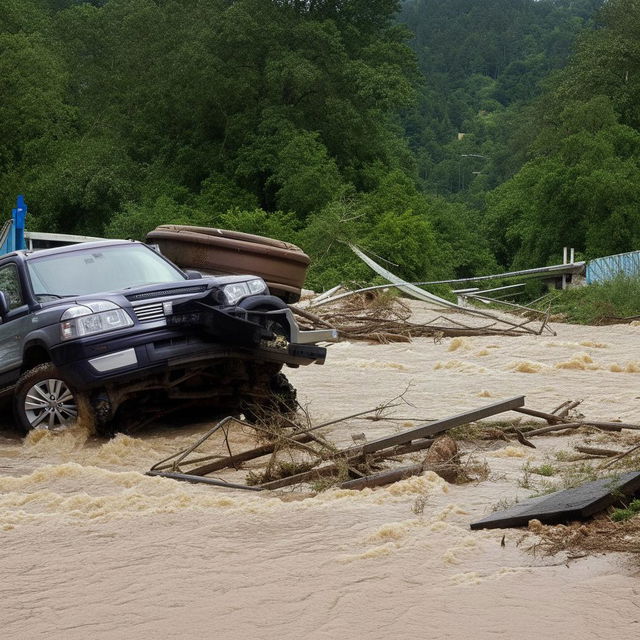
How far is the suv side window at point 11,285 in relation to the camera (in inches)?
465

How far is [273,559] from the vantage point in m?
6.96

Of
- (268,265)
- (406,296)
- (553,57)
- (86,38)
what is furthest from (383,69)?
(553,57)

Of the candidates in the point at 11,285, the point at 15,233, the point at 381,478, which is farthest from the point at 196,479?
the point at 15,233

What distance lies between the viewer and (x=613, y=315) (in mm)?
25750

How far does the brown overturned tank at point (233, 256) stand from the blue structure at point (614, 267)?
11.8 m

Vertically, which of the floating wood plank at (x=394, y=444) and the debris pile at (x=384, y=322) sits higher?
the floating wood plank at (x=394, y=444)

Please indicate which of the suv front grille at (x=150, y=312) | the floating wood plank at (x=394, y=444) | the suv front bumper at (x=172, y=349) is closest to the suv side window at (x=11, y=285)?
the suv front bumper at (x=172, y=349)

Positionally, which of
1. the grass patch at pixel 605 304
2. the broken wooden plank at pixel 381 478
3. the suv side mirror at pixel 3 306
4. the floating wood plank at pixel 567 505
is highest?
the suv side mirror at pixel 3 306

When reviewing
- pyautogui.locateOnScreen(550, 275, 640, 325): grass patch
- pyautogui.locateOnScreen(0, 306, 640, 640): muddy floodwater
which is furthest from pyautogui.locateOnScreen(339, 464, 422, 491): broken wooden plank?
pyautogui.locateOnScreen(550, 275, 640, 325): grass patch

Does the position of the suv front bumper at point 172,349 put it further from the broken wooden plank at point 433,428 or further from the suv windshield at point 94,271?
the broken wooden plank at point 433,428

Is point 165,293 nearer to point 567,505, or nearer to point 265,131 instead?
point 567,505

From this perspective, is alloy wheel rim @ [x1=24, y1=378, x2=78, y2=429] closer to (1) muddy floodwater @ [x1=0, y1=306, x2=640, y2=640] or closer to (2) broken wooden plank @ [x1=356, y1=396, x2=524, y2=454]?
(1) muddy floodwater @ [x1=0, y1=306, x2=640, y2=640]

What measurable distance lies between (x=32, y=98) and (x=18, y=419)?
54.7m

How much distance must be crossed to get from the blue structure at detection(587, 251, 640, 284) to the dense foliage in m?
5.18
